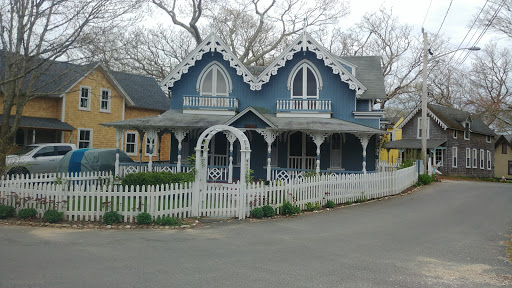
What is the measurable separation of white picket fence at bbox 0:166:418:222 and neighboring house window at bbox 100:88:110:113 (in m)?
18.1

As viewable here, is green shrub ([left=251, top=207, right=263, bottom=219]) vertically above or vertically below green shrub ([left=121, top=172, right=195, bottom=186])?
below

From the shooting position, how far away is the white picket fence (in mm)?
11266

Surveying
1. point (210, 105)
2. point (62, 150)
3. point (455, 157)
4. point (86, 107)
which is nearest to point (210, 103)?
point (210, 105)

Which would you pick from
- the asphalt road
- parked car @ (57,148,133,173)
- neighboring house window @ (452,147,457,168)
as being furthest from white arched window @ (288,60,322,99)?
neighboring house window @ (452,147,457,168)

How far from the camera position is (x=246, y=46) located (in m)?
41.9

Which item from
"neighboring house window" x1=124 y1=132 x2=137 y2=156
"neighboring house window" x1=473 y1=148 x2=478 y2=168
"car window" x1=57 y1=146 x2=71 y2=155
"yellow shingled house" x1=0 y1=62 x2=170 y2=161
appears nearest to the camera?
"car window" x1=57 y1=146 x2=71 y2=155

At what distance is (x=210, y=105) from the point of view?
2142cm

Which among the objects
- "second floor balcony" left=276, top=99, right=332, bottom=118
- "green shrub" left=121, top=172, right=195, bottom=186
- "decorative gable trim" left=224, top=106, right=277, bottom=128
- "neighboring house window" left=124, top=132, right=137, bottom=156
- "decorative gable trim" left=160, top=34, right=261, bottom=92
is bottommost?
"green shrub" left=121, top=172, right=195, bottom=186

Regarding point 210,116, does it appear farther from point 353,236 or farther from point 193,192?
point 353,236

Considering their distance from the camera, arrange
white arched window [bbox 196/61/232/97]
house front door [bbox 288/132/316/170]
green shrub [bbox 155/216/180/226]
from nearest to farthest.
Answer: green shrub [bbox 155/216/180/226] → house front door [bbox 288/132/316/170] → white arched window [bbox 196/61/232/97]

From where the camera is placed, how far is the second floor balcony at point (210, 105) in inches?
835

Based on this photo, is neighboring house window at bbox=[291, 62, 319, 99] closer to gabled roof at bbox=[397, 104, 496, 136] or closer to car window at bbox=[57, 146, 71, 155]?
car window at bbox=[57, 146, 71, 155]

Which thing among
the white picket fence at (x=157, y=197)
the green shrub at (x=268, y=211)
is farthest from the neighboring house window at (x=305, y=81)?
the green shrub at (x=268, y=211)

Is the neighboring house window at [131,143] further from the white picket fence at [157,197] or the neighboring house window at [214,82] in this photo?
the white picket fence at [157,197]
